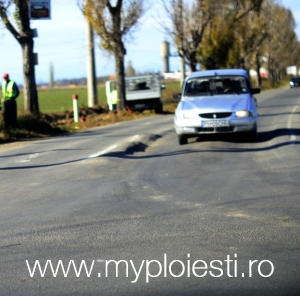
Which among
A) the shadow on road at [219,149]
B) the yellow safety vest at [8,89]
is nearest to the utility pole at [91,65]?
the yellow safety vest at [8,89]

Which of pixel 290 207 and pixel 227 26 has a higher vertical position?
pixel 227 26

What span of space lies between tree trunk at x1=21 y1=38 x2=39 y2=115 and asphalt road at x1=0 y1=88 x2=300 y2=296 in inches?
438

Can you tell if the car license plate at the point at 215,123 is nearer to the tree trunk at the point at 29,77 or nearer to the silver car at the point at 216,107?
the silver car at the point at 216,107

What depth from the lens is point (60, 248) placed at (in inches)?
251

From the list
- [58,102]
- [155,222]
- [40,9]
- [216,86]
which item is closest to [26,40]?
[40,9]

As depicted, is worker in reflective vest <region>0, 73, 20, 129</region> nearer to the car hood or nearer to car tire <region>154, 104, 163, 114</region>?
the car hood

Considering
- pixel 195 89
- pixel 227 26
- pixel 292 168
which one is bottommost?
pixel 292 168

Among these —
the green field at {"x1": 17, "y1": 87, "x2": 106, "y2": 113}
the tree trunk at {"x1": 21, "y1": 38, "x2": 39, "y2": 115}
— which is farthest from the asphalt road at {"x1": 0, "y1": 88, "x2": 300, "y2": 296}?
the green field at {"x1": 17, "y1": 87, "x2": 106, "y2": 113}

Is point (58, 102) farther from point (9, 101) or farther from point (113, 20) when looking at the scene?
point (9, 101)

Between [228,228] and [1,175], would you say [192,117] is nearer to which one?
[1,175]

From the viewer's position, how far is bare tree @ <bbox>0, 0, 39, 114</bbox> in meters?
22.9

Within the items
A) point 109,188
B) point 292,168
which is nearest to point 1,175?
point 109,188

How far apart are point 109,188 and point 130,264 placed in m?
4.01

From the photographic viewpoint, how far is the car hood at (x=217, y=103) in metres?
15.2
